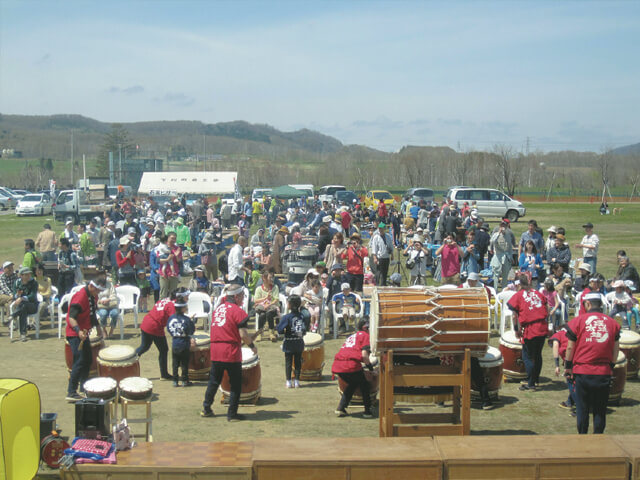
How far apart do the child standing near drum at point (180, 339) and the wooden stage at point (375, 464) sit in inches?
147

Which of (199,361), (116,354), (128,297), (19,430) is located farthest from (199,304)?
(19,430)

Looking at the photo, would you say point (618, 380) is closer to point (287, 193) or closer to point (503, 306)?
point (503, 306)

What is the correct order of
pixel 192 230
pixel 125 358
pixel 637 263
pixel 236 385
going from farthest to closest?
1. pixel 192 230
2. pixel 637 263
3. pixel 125 358
4. pixel 236 385

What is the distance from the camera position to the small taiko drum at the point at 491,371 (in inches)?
341

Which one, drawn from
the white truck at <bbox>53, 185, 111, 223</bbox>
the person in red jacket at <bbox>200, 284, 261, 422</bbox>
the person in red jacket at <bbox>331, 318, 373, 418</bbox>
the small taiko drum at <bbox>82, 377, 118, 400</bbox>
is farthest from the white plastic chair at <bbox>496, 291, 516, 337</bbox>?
the white truck at <bbox>53, 185, 111, 223</bbox>

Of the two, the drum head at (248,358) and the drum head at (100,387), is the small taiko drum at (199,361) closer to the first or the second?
the drum head at (248,358)

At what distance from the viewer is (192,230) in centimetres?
2408

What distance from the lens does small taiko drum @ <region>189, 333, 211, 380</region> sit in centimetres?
1002

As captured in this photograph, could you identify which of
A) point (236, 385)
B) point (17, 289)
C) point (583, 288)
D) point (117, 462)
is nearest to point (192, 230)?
→ point (17, 289)

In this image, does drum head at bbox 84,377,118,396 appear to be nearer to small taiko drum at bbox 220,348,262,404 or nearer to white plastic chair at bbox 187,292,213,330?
small taiko drum at bbox 220,348,262,404

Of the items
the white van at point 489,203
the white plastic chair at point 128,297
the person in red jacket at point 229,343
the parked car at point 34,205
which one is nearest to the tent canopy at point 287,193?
the white van at point 489,203

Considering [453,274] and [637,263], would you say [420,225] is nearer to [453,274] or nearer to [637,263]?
[637,263]

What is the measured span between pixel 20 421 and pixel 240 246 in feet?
32.1

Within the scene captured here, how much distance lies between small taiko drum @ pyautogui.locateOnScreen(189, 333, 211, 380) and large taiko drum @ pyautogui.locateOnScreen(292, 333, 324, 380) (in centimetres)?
148
